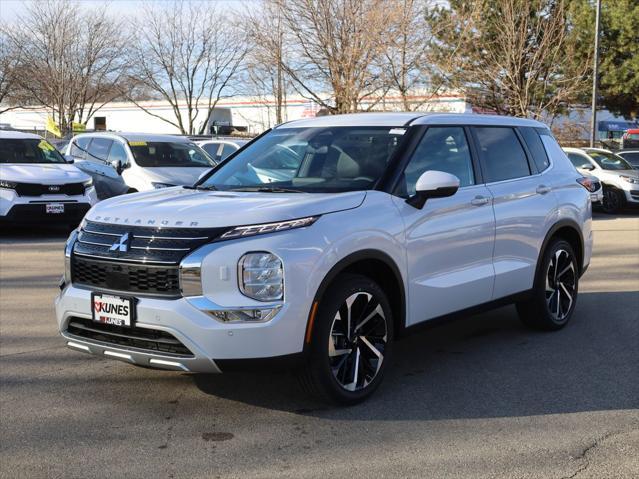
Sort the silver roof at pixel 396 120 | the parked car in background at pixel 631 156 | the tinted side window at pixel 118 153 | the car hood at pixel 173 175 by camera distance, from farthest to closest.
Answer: the parked car in background at pixel 631 156, the tinted side window at pixel 118 153, the car hood at pixel 173 175, the silver roof at pixel 396 120

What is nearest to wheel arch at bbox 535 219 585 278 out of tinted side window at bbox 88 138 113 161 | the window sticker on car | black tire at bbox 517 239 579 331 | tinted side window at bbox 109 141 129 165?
black tire at bbox 517 239 579 331

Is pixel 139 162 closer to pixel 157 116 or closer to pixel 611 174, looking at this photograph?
pixel 611 174

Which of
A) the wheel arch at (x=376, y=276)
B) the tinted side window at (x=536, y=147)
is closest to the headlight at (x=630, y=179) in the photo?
the tinted side window at (x=536, y=147)

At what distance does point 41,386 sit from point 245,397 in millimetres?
1376

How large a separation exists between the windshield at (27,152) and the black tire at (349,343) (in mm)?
10375

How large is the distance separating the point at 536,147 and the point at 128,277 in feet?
12.7

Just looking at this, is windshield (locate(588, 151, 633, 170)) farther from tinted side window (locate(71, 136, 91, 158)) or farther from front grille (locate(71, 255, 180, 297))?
front grille (locate(71, 255, 180, 297))

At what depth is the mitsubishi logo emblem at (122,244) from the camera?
4574mm

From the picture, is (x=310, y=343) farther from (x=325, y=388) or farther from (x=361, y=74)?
(x=361, y=74)

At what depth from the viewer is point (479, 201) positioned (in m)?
5.82

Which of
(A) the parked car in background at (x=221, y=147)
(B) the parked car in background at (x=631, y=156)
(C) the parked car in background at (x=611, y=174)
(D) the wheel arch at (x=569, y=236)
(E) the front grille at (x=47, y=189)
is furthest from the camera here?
(B) the parked car in background at (x=631, y=156)

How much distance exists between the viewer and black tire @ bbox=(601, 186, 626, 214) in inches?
755

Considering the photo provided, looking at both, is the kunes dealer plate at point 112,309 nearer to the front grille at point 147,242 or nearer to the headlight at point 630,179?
the front grille at point 147,242

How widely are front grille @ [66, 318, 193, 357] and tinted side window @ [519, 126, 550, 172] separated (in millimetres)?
3702
